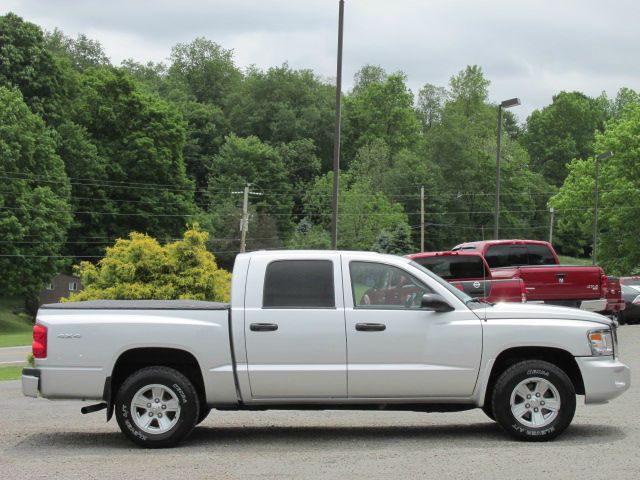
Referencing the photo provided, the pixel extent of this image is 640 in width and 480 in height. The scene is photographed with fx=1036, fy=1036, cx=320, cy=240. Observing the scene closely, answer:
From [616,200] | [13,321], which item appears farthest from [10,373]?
[616,200]

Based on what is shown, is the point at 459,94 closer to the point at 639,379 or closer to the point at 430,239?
the point at 430,239

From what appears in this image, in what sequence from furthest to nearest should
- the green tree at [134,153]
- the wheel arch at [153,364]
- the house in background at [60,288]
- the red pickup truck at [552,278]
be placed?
the house in background at [60,288], the green tree at [134,153], the red pickup truck at [552,278], the wheel arch at [153,364]

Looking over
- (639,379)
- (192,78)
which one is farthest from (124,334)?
(192,78)

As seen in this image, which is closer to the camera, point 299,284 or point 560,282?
point 299,284

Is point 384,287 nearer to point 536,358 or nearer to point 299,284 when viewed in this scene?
point 299,284

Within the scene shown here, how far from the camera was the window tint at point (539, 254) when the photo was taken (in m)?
25.4

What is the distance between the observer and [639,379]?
16.9 metres

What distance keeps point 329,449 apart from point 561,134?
382 ft

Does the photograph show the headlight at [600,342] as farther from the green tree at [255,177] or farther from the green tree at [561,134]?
the green tree at [561,134]

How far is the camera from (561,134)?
122 m

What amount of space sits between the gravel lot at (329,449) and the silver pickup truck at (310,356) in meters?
0.39

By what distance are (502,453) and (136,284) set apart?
11831mm

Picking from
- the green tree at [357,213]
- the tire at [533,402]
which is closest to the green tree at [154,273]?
the tire at [533,402]

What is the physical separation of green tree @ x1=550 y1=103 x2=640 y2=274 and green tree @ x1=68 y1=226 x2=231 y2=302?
48.9 metres
